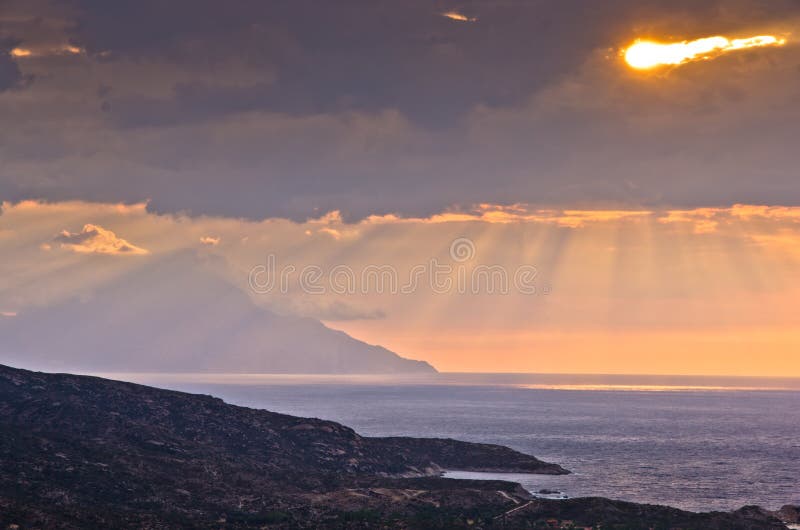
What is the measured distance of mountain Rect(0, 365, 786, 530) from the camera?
103 meters

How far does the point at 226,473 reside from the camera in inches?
5017

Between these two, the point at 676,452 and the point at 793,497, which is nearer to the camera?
the point at 793,497

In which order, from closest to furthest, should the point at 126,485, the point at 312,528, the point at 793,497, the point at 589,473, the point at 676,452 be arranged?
the point at 312,528
the point at 126,485
the point at 793,497
the point at 589,473
the point at 676,452

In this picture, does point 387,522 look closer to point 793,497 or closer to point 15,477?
point 15,477

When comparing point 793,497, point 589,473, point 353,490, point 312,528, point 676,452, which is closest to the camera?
point 312,528

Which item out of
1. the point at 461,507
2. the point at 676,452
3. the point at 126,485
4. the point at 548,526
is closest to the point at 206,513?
the point at 126,485

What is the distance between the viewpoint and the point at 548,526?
336 ft

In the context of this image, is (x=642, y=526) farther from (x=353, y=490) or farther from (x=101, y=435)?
(x=101, y=435)

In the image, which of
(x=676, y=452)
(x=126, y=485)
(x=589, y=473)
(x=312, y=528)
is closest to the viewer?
(x=312, y=528)

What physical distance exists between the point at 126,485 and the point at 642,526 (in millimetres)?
59710

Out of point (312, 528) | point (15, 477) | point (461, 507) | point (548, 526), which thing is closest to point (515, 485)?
point (461, 507)

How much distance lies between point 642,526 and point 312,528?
1408 inches

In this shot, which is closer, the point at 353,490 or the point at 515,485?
the point at 353,490

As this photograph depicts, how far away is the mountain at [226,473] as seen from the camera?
102625 millimetres
